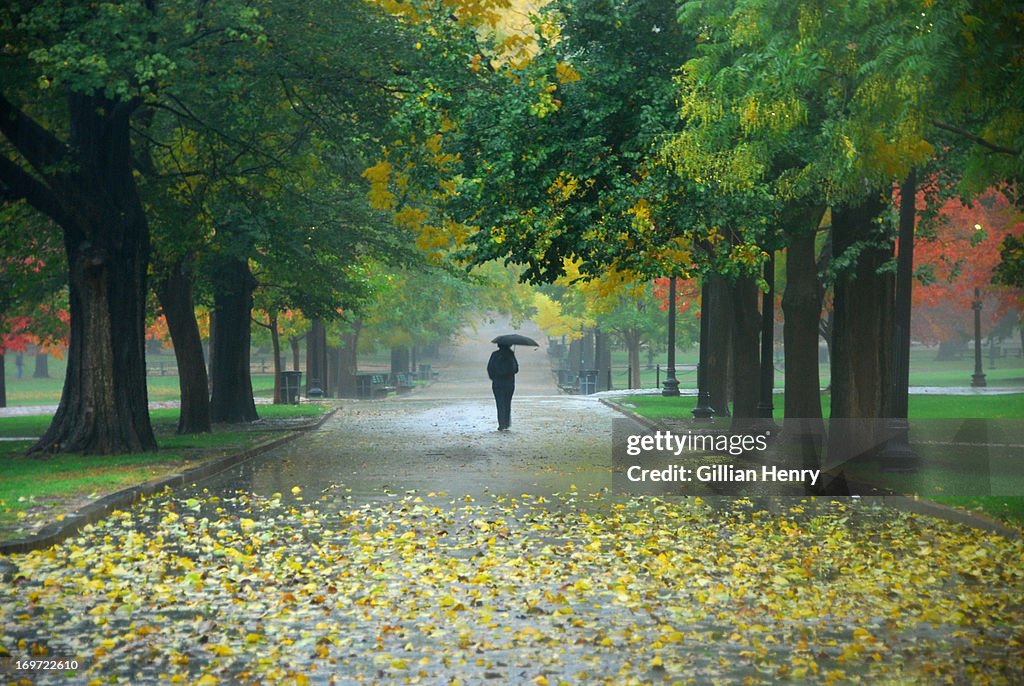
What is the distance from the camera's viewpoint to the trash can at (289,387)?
50.0m

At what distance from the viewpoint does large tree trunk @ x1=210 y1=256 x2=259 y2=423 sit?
35.0m

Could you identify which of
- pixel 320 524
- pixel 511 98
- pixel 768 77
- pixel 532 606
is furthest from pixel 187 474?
pixel 532 606

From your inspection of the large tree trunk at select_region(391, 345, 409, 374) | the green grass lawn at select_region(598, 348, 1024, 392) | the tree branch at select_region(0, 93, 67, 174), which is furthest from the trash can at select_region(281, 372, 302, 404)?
the large tree trunk at select_region(391, 345, 409, 374)

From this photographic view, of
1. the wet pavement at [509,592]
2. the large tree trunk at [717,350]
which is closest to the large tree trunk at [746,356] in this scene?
the large tree trunk at [717,350]

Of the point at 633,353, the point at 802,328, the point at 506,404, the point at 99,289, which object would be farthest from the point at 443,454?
the point at 633,353

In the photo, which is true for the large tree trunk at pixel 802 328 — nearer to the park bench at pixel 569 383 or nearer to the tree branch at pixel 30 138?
the tree branch at pixel 30 138

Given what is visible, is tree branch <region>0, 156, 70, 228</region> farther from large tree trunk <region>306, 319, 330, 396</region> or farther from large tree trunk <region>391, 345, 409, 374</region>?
large tree trunk <region>391, 345, 409, 374</region>

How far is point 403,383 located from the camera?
6919 centimetres

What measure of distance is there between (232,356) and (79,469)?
14.8 meters

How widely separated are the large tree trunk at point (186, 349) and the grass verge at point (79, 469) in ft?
1.63

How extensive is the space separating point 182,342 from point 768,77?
1818 centimetres

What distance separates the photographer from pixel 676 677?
776 cm

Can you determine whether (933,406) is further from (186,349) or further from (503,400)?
(186,349)

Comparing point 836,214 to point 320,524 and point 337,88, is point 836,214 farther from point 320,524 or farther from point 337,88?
point 320,524
